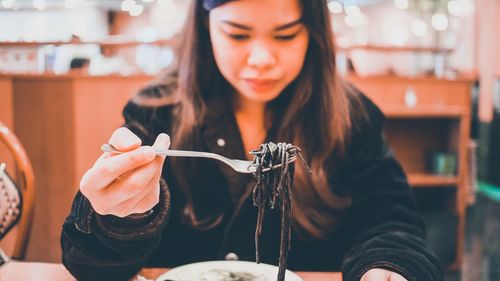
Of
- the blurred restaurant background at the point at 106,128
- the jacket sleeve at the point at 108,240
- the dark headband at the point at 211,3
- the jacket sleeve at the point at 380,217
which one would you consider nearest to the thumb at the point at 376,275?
the jacket sleeve at the point at 380,217

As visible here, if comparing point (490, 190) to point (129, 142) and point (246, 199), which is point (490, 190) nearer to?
point (246, 199)

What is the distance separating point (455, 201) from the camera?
355cm

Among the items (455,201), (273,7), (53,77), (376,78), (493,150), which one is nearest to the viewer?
(273,7)

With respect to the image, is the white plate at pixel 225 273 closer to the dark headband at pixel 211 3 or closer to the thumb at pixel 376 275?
the thumb at pixel 376 275

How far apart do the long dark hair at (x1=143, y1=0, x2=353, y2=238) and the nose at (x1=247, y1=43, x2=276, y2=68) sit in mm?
230

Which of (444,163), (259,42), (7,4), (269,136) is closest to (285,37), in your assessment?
(259,42)

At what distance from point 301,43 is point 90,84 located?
2.53 meters

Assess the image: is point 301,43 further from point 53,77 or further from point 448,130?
point 448,130

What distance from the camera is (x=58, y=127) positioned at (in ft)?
10.8

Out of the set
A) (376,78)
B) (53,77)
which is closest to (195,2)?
(53,77)

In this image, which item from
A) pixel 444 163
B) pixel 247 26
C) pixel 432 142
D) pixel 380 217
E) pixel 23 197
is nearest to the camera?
pixel 247 26

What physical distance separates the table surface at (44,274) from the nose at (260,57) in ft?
1.52

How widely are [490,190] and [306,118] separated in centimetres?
577

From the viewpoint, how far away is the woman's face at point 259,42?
1.14 meters
